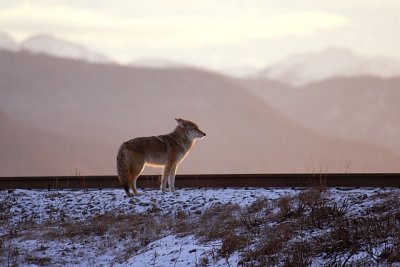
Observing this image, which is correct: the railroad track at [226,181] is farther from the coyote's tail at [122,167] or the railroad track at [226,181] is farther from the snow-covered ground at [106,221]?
the coyote's tail at [122,167]

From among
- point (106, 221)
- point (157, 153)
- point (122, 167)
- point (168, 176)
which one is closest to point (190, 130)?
point (157, 153)

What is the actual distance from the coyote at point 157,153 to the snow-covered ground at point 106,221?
41 centimetres

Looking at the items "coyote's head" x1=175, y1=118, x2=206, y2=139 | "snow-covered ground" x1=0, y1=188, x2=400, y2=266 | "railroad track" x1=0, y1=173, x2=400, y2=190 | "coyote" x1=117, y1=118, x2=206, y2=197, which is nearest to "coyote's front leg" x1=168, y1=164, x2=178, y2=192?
"coyote" x1=117, y1=118, x2=206, y2=197

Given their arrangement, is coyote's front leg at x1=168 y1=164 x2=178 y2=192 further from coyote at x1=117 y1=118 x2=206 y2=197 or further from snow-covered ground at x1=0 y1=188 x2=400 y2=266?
snow-covered ground at x1=0 y1=188 x2=400 y2=266

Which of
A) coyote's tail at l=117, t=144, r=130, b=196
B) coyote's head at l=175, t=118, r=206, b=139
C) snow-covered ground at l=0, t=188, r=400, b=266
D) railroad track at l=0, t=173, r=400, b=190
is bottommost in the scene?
snow-covered ground at l=0, t=188, r=400, b=266

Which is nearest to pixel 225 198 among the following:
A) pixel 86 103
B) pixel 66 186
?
pixel 66 186

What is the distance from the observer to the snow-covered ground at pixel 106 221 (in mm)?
11005

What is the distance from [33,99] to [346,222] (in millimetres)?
58664

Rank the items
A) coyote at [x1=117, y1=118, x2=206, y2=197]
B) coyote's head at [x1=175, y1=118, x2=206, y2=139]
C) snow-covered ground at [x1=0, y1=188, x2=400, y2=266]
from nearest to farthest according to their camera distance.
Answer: snow-covered ground at [x1=0, y1=188, x2=400, y2=266]
coyote at [x1=117, y1=118, x2=206, y2=197]
coyote's head at [x1=175, y1=118, x2=206, y2=139]

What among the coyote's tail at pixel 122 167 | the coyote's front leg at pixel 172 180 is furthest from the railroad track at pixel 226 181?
the coyote's tail at pixel 122 167

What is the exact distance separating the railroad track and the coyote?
3.47ft

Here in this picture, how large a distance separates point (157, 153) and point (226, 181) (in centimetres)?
177

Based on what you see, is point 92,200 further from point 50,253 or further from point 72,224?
point 50,253

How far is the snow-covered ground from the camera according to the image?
11005 millimetres
